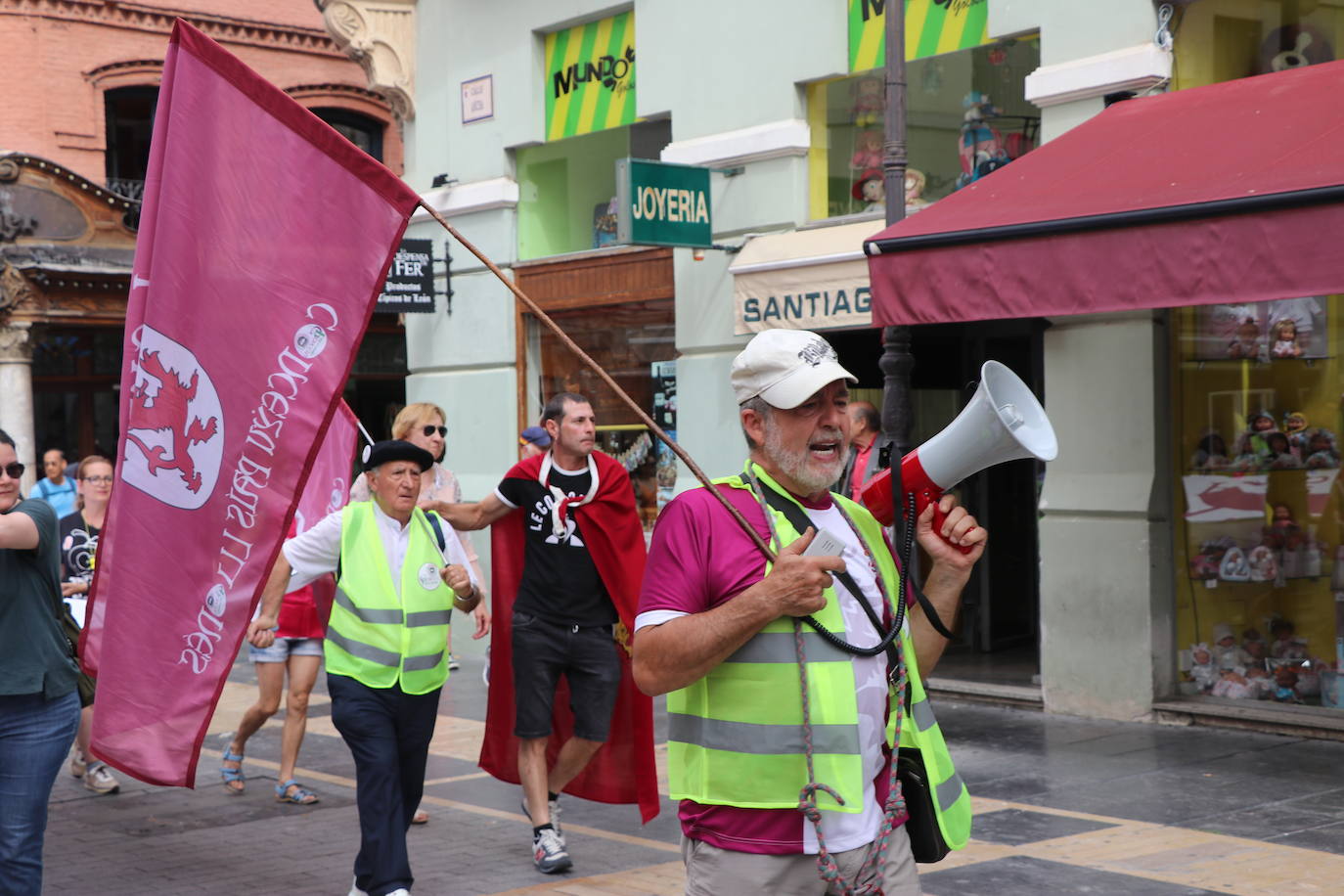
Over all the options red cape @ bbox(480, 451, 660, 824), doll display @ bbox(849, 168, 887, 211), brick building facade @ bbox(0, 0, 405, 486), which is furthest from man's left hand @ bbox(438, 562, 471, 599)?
brick building facade @ bbox(0, 0, 405, 486)

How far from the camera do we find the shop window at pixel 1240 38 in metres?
9.64

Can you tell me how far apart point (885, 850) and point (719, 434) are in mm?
8956

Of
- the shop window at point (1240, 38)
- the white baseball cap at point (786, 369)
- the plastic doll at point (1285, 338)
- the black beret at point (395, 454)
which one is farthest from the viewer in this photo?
the shop window at point (1240, 38)

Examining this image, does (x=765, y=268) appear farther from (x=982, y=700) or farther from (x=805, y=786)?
(x=805, y=786)

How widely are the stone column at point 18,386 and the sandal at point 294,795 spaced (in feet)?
46.7

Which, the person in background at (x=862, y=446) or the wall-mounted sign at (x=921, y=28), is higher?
the wall-mounted sign at (x=921, y=28)

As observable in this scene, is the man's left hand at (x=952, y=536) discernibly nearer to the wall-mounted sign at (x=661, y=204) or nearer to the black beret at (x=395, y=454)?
the black beret at (x=395, y=454)

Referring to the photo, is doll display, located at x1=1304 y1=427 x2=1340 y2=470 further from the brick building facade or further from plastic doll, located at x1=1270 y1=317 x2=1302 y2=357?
the brick building facade

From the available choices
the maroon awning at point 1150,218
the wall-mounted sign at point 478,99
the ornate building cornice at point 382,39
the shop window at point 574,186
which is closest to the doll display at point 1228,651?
the maroon awning at point 1150,218

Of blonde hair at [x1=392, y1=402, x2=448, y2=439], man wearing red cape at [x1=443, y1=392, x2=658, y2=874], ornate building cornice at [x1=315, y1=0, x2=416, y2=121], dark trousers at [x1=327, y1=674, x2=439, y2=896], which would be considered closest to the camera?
dark trousers at [x1=327, y1=674, x2=439, y2=896]

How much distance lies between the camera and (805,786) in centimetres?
335

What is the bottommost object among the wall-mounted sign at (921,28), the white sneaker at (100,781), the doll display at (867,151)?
the white sneaker at (100,781)

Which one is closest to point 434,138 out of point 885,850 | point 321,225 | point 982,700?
point 982,700

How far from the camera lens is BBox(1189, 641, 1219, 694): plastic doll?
9836 millimetres
